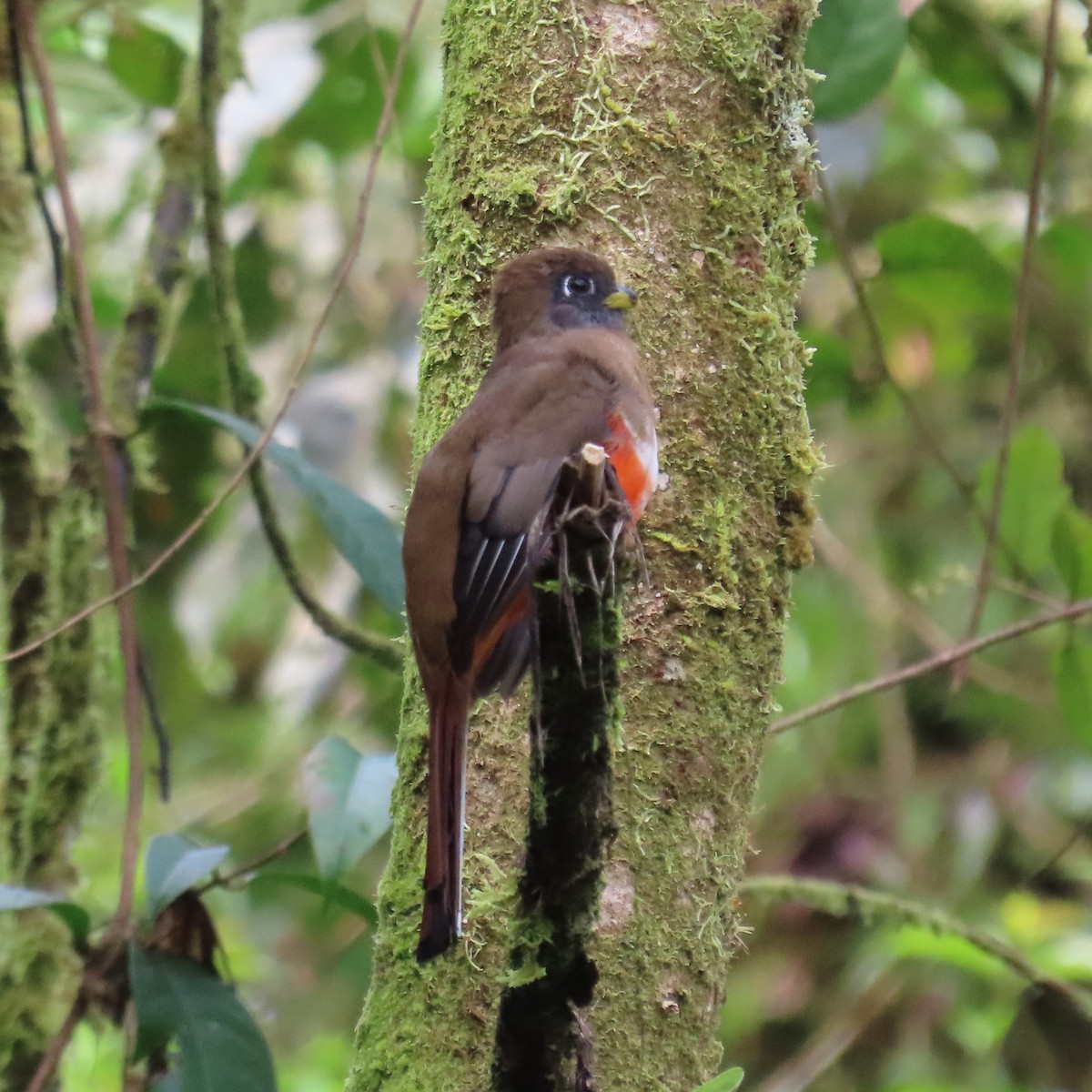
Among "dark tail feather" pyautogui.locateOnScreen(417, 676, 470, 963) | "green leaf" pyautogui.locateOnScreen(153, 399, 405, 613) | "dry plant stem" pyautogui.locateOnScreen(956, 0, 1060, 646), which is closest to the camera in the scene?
"dark tail feather" pyautogui.locateOnScreen(417, 676, 470, 963)

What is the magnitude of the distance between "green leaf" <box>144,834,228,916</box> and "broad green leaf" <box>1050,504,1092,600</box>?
1611 mm

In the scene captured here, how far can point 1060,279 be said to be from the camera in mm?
3969

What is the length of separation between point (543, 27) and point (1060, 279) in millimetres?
2292

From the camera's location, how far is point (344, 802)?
224cm

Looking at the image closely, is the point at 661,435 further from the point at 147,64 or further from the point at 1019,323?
the point at 147,64

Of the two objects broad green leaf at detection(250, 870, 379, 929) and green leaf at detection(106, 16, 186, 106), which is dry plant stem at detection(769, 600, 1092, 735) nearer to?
broad green leaf at detection(250, 870, 379, 929)

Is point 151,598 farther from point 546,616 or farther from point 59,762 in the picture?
point 546,616

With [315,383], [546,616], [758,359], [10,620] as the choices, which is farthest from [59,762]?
[546,616]

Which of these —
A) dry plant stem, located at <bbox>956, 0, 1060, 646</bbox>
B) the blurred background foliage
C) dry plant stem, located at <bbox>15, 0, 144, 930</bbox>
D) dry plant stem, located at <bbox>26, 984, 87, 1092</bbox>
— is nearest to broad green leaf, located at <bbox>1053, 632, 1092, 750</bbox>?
the blurred background foliage

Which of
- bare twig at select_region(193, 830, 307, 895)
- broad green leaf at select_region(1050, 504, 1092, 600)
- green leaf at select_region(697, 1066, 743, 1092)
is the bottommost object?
green leaf at select_region(697, 1066, 743, 1092)

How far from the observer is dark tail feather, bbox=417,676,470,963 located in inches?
60.4

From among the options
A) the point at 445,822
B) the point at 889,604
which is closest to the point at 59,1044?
the point at 445,822

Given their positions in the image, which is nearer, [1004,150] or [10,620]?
[10,620]

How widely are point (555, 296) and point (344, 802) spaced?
2.70ft
